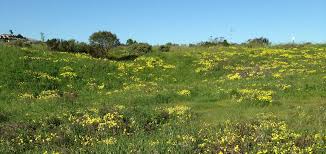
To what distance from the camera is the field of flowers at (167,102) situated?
15.3 meters

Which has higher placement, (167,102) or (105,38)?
(105,38)

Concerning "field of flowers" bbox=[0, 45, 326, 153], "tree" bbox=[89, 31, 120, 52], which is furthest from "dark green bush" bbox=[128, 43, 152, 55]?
"tree" bbox=[89, 31, 120, 52]

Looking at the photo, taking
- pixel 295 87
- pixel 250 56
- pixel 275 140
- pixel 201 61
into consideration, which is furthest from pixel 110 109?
pixel 250 56

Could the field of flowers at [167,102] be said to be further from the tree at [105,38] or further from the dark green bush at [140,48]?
the tree at [105,38]

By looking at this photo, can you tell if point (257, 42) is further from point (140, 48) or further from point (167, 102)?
point (167, 102)

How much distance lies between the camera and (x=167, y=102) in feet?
90.8

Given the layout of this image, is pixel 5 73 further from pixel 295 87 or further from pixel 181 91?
pixel 295 87

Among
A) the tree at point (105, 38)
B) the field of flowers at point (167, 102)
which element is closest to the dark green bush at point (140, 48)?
the field of flowers at point (167, 102)

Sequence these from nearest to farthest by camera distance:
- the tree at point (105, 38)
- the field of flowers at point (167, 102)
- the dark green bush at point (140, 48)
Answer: the field of flowers at point (167, 102)
the dark green bush at point (140, 48)
the tree at point (105, 38)

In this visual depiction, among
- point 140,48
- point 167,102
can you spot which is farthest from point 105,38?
point 167,102

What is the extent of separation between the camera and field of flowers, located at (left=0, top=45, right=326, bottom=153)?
15328 millimetres

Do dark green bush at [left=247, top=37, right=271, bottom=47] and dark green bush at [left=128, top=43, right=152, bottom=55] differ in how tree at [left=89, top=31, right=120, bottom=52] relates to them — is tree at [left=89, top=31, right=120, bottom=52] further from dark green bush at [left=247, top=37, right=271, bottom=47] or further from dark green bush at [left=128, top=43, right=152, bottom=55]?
dark green bush at [left=247, top=37, right=271, bottom=47]

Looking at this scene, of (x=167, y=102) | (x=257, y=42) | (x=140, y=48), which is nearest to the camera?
(x=167, y=102)

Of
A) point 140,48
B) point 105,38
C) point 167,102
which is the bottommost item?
point 167,102
